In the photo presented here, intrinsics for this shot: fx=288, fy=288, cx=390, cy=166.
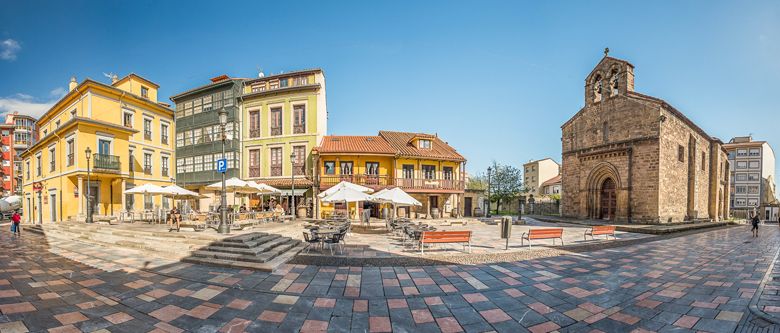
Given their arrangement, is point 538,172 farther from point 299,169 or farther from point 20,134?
point 20,134

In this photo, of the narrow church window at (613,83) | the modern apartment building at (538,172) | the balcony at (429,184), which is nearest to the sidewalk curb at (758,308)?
the balcony at (429,184)

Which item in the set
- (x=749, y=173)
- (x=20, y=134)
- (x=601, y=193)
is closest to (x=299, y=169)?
(x=601, y=193)

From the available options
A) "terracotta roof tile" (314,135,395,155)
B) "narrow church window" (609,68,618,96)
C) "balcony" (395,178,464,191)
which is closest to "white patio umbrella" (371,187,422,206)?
"balcony" (395,178,464,191)

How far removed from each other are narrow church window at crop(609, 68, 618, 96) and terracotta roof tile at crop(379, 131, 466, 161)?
11646 mm

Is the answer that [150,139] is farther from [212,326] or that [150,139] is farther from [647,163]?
[647,163]

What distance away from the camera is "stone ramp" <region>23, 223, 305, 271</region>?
25.2 ft

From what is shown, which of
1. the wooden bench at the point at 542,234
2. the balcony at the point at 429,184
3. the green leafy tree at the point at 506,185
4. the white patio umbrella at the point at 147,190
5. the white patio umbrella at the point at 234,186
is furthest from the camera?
the green leafy tree at the point at 506,185

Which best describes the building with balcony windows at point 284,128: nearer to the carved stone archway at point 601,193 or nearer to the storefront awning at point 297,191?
the storefront awning at point 297,191

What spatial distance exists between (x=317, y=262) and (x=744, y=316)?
8328 millimetres

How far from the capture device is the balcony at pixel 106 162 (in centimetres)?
1872

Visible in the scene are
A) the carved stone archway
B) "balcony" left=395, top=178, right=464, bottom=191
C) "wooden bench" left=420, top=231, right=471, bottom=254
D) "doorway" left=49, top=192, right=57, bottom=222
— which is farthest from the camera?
"balcony" left=395, top=178, right=464, bottom=191

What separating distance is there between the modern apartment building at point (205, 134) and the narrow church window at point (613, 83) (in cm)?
2869

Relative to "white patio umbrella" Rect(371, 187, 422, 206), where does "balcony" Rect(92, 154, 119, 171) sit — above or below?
above

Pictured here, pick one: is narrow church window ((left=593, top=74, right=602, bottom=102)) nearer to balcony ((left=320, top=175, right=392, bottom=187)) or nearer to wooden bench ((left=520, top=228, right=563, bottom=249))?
wooden bench ((left=520, top=228, right=563, bottom=249))
